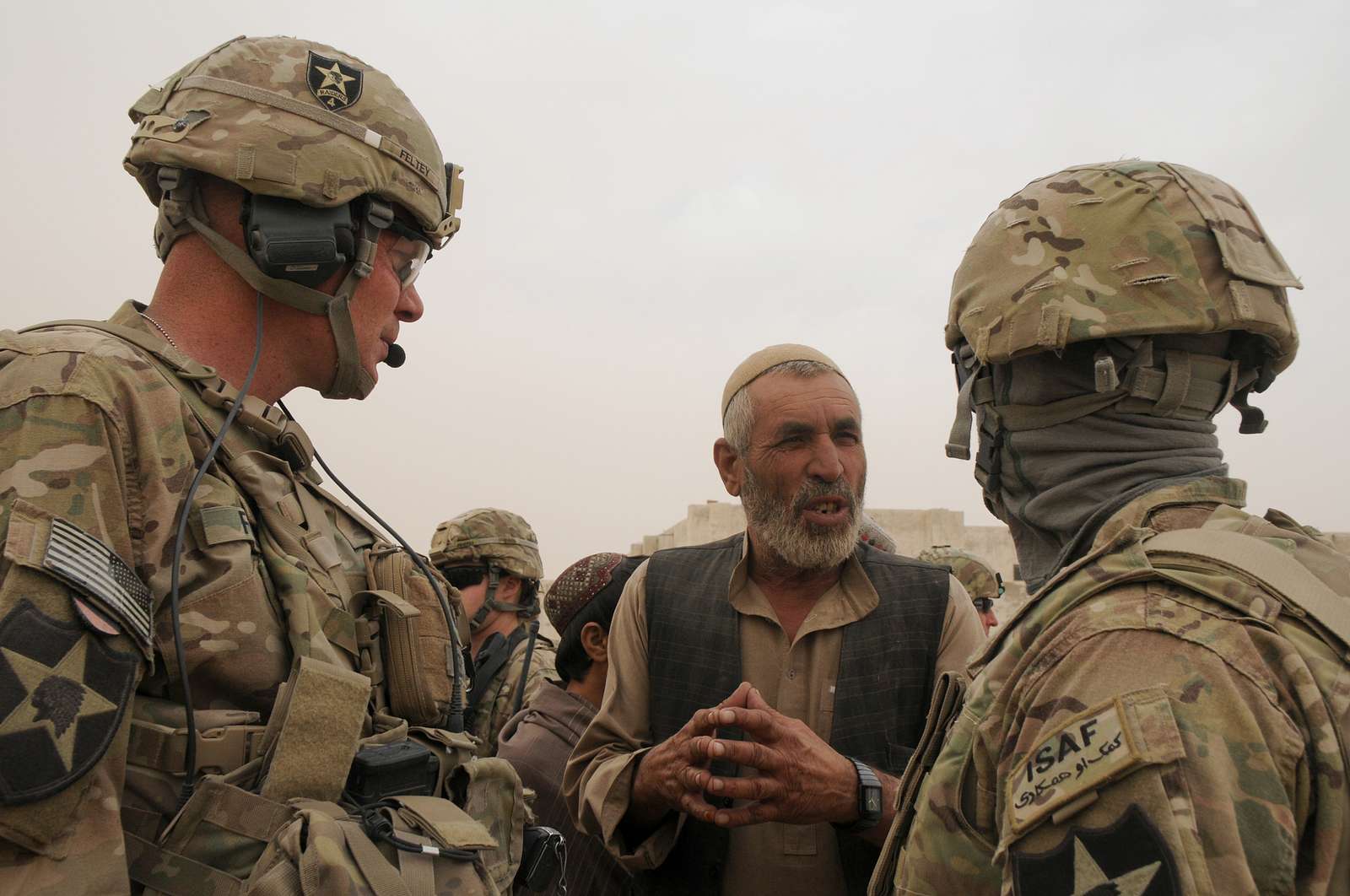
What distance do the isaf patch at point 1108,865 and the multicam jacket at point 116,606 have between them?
4.74 ft

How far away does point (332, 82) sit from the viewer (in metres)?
2.46

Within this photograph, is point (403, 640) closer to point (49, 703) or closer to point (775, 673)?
point (49, 703)

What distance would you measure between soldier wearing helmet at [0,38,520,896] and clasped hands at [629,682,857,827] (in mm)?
591

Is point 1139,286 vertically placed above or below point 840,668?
above

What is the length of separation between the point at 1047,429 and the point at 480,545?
4678mm

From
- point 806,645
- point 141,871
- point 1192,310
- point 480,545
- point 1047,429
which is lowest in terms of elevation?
point 141,871

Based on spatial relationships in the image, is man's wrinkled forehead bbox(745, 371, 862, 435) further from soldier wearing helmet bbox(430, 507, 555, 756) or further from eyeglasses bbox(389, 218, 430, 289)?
soldier wearing helmet bbox(430, 507, 555, 756)

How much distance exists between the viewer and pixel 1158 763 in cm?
135

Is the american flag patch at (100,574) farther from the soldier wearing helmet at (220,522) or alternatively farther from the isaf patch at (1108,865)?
the isaf patch at (1108,865)

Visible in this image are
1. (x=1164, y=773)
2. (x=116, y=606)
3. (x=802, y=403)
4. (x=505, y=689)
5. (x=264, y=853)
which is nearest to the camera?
(x=1164, y=773)

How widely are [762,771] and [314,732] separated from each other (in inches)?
45.0

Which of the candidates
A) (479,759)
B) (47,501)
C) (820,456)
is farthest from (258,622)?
(820,456)

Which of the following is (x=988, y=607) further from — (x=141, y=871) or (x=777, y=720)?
(x=141, y=871)

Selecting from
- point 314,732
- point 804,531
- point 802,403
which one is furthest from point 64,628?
point 802,403
